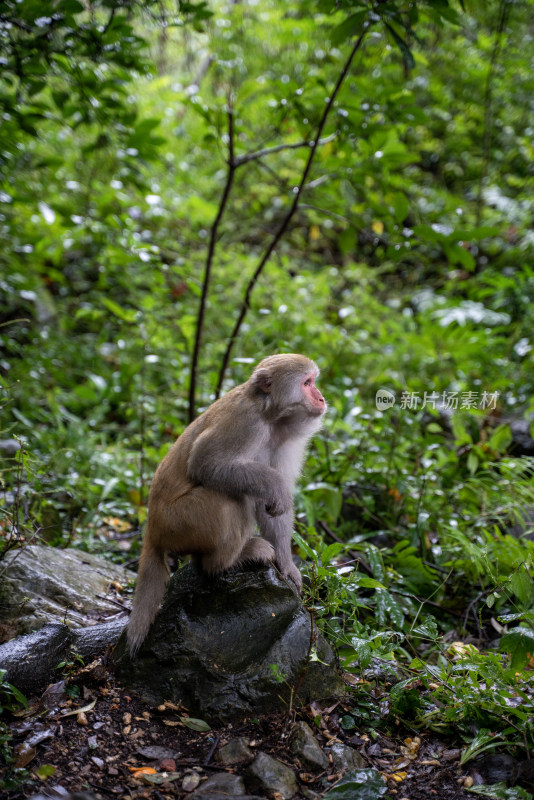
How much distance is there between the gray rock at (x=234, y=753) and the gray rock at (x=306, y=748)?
7.3 inches

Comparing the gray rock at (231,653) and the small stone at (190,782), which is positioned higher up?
the gray rock at (231,653)

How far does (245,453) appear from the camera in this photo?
2982 mm

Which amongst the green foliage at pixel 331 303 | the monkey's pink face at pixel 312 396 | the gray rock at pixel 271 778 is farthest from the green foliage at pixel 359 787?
the monkey's pink face at pixel 312 396

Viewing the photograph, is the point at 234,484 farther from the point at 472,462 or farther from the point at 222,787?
the point at 472,462

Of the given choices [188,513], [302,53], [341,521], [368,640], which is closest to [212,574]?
[188,513]

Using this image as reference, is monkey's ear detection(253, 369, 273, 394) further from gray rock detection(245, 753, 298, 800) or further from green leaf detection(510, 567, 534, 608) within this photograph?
gray rock detection(245, 753, 298, 800)

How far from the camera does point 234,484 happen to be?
2.89 meters

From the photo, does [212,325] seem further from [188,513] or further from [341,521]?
[188,513]

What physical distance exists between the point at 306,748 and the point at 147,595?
1.00 meters

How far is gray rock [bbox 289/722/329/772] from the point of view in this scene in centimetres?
243

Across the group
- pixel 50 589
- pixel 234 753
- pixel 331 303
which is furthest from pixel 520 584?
pixel 331 303

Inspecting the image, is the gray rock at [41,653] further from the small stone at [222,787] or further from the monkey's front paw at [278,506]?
the monkey's front paw at [278,506]

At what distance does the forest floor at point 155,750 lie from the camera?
2.27 m

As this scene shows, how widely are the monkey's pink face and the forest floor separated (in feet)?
4.67
